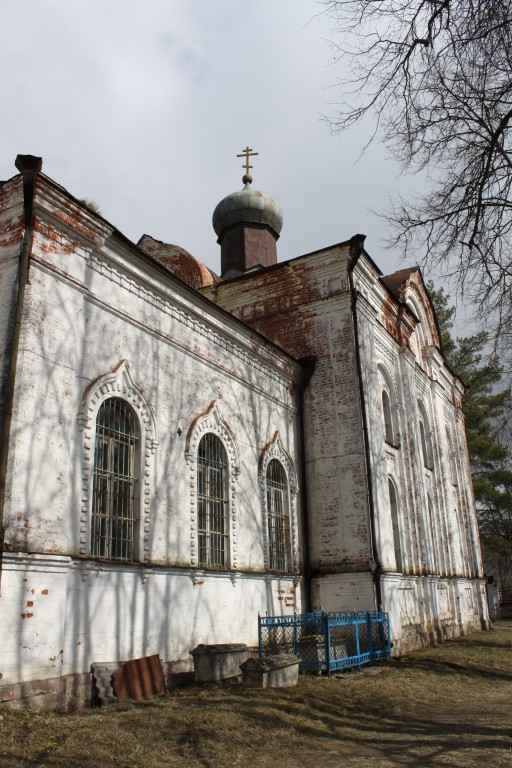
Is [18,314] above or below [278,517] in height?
above

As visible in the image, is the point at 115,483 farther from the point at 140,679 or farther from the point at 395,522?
the point at 395,522

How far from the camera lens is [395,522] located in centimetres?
1441

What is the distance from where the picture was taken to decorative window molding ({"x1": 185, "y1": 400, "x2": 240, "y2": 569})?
9328 mm

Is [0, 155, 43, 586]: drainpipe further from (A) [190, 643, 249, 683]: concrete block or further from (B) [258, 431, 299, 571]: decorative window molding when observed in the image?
(B) [258, 431, 299, 571]: decorative window molding

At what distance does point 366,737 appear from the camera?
632 centimetres

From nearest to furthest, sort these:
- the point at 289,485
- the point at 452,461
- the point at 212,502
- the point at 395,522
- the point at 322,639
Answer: the point at 322,639
the point at 212,502
the point at 289,485
the point at 395,522
the point at 452,461

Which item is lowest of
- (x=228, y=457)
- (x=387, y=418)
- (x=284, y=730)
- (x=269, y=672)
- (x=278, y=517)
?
(x=284, y=730)

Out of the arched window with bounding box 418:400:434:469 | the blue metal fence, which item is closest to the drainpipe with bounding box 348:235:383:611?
the blue metal fence

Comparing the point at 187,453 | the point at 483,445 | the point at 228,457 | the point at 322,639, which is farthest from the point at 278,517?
the point at 483,445

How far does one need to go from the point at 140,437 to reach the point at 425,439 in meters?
11.9

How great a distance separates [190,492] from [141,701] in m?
2.89

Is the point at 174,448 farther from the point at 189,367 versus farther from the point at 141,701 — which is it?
the point at 141,701

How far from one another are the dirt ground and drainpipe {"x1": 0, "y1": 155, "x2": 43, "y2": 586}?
1709 mm

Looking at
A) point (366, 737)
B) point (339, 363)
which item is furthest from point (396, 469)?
point (366, 737)
